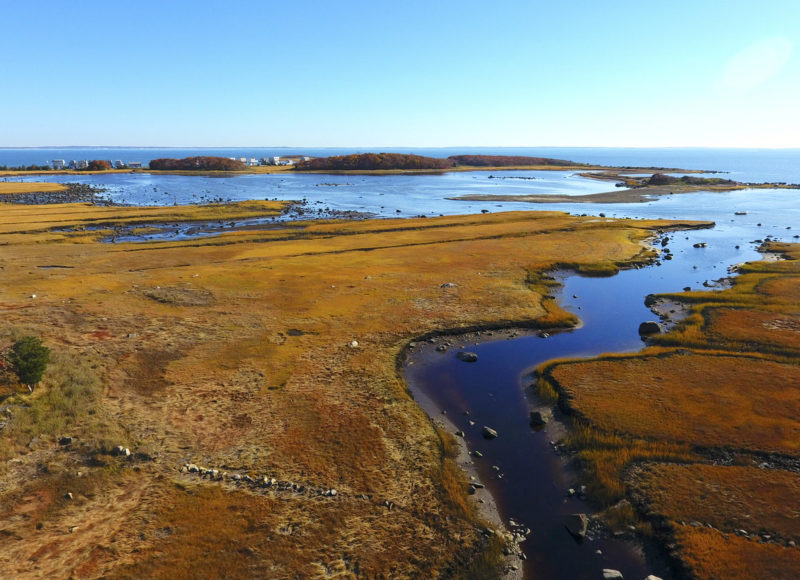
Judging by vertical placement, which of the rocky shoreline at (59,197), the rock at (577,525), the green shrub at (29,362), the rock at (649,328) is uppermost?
the rocky shoreline at (59,197)

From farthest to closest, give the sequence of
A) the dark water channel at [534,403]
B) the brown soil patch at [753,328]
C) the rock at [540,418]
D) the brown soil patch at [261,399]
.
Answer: the brown soil patch at [753,328]
the rock at [540,418]
the dark water channel at [534,403]
the brown soil patch at [261,399]

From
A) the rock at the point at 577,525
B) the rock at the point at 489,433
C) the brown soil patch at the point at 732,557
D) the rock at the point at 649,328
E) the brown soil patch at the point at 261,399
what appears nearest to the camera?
Answer: the brown soil patch at the point at 732,557

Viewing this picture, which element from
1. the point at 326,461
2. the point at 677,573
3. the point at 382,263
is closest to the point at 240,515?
the point at 326,461

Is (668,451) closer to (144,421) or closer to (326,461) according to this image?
(326,461)

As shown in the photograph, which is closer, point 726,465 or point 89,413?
point 726,465

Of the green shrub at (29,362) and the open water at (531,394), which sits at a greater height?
the green shrub at (29,362)

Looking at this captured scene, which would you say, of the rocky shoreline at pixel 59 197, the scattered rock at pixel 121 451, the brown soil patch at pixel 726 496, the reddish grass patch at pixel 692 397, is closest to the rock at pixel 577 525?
the brown soil patch at pixel 726 496

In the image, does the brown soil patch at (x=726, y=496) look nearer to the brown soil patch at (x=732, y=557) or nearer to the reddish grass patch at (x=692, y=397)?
the brown soil patch at (x=732, y=557)
